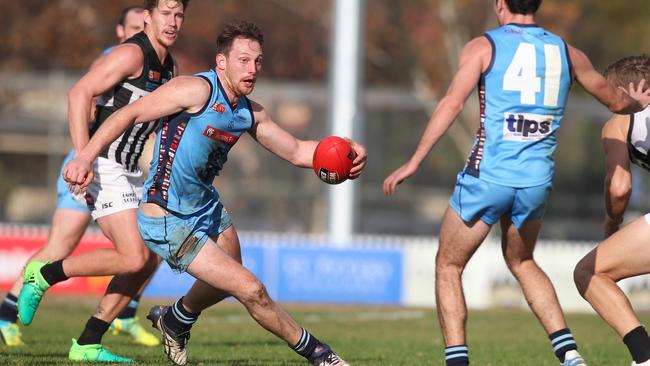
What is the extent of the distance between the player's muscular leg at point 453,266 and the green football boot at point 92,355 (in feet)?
7.51

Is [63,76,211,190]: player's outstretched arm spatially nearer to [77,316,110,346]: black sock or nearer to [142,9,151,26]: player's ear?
[142,9,151,26]: player's ear

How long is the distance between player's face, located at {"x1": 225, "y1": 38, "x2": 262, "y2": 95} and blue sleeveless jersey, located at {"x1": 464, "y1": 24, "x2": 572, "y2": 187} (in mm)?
1409

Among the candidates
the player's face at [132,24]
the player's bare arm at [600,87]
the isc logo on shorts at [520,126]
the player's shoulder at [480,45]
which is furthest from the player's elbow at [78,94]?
the player's bare arm at [600,87]

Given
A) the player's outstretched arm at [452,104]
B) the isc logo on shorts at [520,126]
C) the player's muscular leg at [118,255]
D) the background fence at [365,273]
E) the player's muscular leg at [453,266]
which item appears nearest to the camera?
the player's outstretched arm at [452,104]

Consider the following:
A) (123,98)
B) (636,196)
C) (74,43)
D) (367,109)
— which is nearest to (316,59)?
(367,109)

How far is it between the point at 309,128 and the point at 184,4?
18.0m

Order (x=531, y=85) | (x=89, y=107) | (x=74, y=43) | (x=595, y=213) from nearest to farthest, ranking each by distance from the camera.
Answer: (x=531, y=85), (x=89, y=107), (x=74, y=43), (x=595, y=213)

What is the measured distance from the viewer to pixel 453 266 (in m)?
6.90

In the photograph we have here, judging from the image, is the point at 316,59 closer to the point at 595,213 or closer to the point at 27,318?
the point at 595,213

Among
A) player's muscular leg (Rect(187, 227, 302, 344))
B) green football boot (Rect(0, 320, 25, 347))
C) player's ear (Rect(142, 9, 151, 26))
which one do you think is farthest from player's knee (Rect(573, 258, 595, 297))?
green football boot (Rect(0, 320, 25, 347))

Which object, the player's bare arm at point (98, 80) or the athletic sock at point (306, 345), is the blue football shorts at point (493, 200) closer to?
the athletic sock at point (306, 345)

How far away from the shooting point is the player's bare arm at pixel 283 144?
7141mm

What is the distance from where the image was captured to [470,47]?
6.70 m

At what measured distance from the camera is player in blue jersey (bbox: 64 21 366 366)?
6.73 meters
